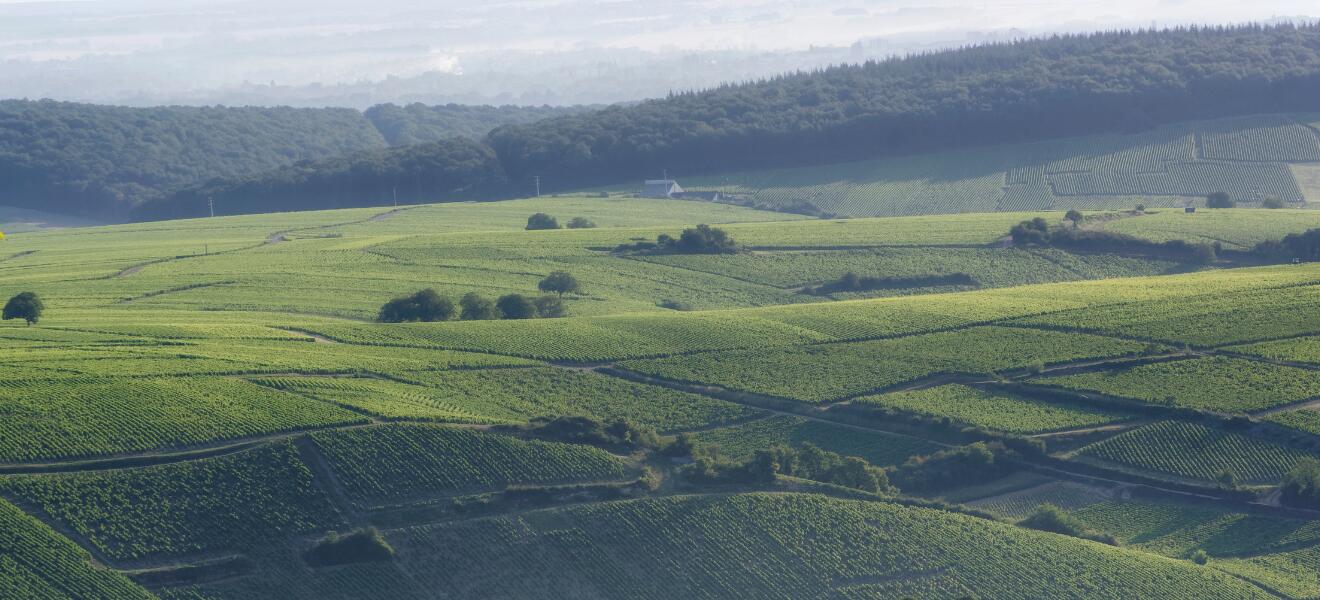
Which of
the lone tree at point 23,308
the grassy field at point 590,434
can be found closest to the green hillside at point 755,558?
the grassy field at point 590,434

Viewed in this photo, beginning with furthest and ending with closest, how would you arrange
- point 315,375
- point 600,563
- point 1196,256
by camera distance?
point 1196,256
point 315,375
point 600,563

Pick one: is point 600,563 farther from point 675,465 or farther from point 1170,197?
point 1170,197

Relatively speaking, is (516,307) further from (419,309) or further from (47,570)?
(47,570)

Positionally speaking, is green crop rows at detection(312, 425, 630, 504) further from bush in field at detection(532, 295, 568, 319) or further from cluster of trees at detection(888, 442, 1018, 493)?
bush in field at detection(532, 295, 568, 319)

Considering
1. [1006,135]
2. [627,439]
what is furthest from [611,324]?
[1006,135]

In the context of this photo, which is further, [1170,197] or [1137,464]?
[1170,197]

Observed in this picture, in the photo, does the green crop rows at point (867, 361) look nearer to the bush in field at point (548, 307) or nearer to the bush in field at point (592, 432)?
the bush in field at point (592, 432)
